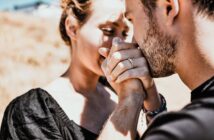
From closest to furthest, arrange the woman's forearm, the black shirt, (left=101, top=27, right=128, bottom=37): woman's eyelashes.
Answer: the black shirt < the woman's forearm < (left=101, top=27, right=128, bottom=37): woman's eyelashes

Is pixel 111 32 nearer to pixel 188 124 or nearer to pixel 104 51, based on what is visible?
pixel 104 51

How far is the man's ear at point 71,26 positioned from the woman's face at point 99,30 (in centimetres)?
4

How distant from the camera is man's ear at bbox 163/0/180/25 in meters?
1.38

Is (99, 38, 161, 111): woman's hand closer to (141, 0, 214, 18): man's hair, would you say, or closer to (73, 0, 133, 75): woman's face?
(73, 0, 133, 75): woman's face

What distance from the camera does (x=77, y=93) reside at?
7.79ft

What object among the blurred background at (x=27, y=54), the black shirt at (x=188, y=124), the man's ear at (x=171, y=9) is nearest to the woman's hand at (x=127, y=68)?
the man's ear at (x=171, y=9)

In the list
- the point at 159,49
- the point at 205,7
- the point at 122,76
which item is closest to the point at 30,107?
the point at 122,76

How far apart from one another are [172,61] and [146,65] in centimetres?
36

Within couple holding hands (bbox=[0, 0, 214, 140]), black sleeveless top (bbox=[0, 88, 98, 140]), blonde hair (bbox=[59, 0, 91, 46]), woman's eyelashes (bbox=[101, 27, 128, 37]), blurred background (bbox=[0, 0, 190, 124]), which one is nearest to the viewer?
couple holding hands (bbox=[0, 0, 214, 140])

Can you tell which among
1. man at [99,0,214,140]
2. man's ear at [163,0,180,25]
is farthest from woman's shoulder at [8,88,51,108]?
man's ear at [163,0,180,25]

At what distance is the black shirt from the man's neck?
197 millimetres

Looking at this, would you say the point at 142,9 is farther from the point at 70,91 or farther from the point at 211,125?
the point at 70,91

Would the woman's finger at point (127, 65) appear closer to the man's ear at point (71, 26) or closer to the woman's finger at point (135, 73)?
the woman's finger at point (135, 73)

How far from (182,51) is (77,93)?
1036mm
